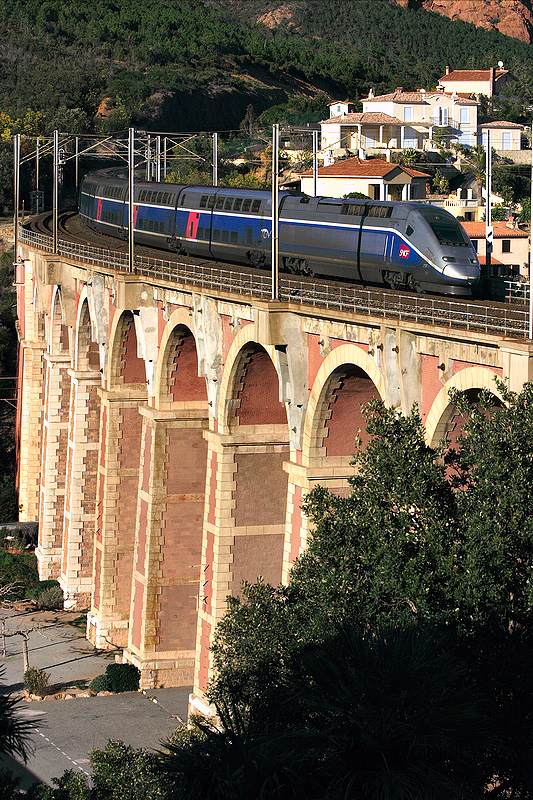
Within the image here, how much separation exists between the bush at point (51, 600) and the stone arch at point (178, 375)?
1540 centimetres

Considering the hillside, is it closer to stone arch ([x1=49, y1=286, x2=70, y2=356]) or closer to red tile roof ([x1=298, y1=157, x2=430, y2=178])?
red tile roof ([x1=298, y1=157, x2=430, y2=178])

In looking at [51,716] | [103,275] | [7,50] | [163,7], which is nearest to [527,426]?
[51,716]

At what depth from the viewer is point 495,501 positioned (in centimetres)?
2281

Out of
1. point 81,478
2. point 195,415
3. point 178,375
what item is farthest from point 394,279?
point 81,478

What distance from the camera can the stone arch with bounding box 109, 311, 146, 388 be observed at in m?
50.3

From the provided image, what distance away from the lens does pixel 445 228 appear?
1457 inches

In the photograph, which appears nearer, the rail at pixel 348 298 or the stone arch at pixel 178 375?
the rail at pixel 348 298

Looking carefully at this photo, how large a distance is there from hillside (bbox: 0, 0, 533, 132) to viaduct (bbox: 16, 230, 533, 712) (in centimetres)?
6445

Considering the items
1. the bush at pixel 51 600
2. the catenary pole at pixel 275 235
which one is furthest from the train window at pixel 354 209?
the bush at pixel 51 600

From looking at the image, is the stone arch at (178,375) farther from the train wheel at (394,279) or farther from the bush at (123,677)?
the bush at (123,677)

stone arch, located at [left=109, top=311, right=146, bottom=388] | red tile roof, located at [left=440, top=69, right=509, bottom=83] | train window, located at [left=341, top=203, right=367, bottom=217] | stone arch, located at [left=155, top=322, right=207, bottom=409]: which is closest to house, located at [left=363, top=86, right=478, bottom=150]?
red tile roof, located at [left=440, top=69, right=509, bottom=83]

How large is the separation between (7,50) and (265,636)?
122 m

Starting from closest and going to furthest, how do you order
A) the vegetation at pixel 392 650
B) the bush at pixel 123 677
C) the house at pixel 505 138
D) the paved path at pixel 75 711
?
the vegetation at pixel 392 650, the paved path at pixel 75 711, the bush at pixel 123 677, the house at pixel 505 138

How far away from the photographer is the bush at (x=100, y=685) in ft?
150
